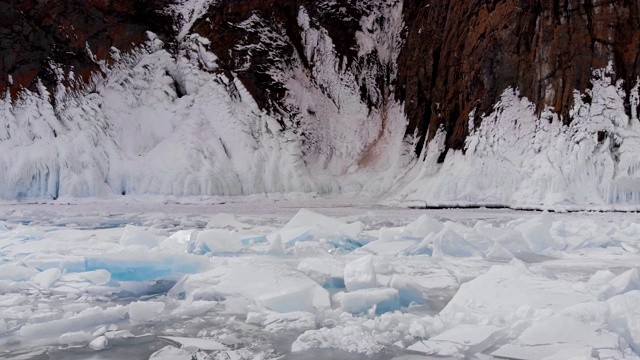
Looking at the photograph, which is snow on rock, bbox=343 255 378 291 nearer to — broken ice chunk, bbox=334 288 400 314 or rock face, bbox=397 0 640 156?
broken ice chunk, bbox=334 288 400 314

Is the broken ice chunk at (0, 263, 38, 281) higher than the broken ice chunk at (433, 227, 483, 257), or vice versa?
the broken ice chunk at (433, 227, 483, 257)

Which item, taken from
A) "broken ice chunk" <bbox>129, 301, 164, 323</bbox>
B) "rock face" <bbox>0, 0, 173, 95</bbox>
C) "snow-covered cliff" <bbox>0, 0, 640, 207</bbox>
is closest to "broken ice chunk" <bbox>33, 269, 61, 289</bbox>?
"broken ice chunk" <bbox>129, 301, 164, 323</bbox>

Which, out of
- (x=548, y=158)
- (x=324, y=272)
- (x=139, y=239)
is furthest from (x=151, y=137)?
(x=324, y=272)

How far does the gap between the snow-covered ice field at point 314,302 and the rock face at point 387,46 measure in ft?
39.2

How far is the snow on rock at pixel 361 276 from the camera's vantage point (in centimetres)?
394

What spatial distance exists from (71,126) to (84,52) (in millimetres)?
4054

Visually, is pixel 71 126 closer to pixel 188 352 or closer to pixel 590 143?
pixel 590 143

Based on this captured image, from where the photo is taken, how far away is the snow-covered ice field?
9.23 ft

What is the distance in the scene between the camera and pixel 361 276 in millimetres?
3984

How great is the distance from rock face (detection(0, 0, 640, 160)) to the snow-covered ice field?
471 inches

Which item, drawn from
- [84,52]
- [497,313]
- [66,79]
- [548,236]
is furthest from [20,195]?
[497,313]

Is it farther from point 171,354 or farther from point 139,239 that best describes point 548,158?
point 171,354

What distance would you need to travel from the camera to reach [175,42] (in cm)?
2580

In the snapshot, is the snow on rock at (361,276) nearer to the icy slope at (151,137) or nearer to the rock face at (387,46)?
the rock face at (387,46)
